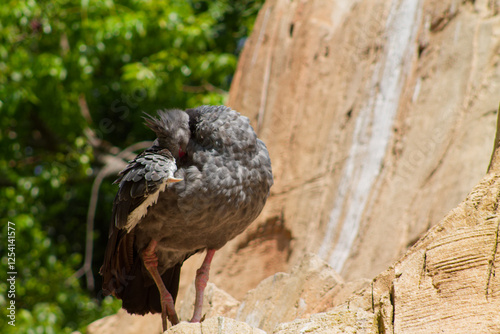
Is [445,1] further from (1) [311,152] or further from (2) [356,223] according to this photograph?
(2) [356,223]

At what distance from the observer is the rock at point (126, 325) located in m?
5.47

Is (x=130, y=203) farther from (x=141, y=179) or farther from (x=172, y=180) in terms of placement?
(x=172, y=180)

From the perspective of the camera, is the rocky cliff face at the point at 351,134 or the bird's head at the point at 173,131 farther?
the rocky cliff face at the point at 351,134

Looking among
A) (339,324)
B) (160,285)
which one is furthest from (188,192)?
(339,324)

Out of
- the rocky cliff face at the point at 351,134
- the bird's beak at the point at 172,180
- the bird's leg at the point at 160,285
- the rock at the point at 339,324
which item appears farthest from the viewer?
the rocky cliff face at the point at 351,134

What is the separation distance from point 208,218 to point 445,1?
3260 mm

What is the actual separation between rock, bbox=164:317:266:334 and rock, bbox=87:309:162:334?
2840 mm

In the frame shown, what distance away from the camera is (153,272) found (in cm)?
398

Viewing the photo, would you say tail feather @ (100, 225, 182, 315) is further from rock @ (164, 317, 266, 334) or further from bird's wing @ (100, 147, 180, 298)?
rock @ (164, 317, 266, 334)

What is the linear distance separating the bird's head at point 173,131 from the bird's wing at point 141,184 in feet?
0.23

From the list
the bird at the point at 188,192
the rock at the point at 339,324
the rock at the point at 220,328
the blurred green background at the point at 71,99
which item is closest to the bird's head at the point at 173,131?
the bird at the point at 188,192

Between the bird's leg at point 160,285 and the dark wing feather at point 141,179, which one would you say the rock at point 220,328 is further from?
the bird's leg at point 160,285

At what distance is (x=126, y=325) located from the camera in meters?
5.46

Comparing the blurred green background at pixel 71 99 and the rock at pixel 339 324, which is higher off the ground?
the blurred green background at pixel 71 99
